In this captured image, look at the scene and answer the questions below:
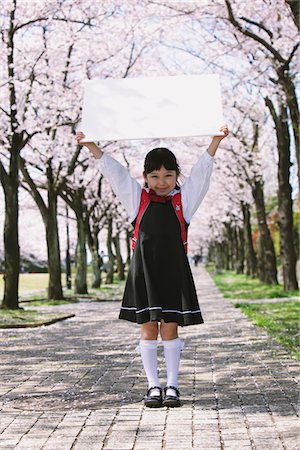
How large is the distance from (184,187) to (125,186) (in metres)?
0.43

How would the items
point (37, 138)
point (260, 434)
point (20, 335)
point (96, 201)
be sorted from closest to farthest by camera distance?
1. point (260, 434)
2. point (20, 335)
3. point (37, 138)
4. point (96, 201)

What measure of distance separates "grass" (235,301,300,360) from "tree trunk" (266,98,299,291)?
4035 mm

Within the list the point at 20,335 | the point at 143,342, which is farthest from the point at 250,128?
the point at 143,342

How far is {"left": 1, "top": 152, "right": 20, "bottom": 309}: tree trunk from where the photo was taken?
1645 centimetres

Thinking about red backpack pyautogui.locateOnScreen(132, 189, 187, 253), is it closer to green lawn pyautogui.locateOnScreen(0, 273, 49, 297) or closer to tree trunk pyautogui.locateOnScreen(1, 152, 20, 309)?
tree trunk pyautogui.locateOnScreen(1, 152, 20, 309)

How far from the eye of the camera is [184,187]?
550 cm

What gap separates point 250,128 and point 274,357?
24.3m

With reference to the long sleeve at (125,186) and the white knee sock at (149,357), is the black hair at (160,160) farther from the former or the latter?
the white knee sock at (149,357)

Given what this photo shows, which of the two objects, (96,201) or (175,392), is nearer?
(175,392)

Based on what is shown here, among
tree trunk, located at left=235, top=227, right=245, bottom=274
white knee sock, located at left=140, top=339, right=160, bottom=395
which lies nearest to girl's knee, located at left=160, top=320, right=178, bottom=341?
white knee sock, located at left=140, top=339, right=160, bottom=395

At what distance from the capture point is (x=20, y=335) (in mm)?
11109

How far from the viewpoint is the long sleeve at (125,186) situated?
5504mm

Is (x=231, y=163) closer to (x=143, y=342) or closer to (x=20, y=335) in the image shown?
(x=20, y=335)

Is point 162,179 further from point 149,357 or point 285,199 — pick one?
point 285,199
